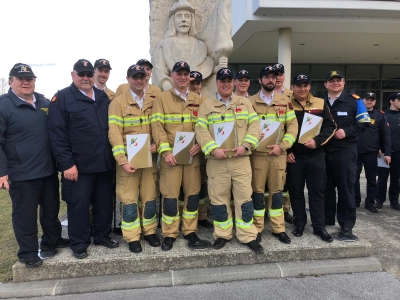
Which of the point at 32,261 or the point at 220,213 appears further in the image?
the point at 220,213

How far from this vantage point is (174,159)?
3211mm

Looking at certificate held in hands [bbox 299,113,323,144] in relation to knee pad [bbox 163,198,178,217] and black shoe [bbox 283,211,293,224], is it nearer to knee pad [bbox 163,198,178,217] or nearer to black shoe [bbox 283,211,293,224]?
black shoe [bbox 283,211,293,224]

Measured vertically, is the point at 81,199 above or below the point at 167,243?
above

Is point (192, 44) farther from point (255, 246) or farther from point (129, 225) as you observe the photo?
point (255, 246)

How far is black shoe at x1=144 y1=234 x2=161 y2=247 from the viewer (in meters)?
3.30

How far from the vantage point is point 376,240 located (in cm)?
395

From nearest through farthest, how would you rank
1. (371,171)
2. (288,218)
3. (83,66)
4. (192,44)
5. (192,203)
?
(83,66), (192,203), (288,218), (192,44), (371,171)

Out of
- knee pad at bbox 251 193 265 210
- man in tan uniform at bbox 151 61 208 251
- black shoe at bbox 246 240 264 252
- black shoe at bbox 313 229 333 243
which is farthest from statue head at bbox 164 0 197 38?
Answer: black shoe at bbox 313 229 333 243

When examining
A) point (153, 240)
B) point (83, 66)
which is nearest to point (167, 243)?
point (153, 240)

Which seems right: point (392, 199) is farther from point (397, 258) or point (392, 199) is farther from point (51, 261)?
point (51, 261)

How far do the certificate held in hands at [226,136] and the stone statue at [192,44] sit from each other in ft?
4.47

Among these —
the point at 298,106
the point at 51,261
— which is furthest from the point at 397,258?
the point at 51,261

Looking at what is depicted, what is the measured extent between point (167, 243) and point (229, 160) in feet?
3.64

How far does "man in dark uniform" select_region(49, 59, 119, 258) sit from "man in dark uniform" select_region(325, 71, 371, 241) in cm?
256
